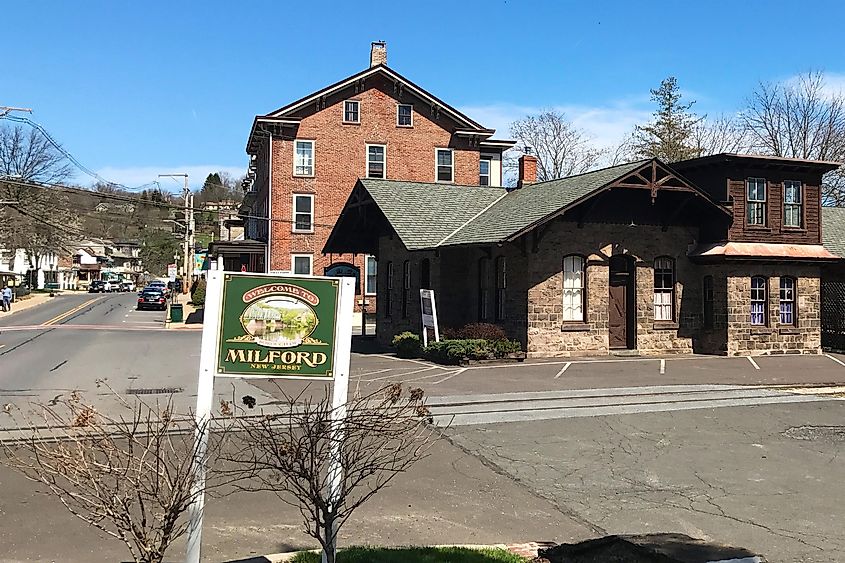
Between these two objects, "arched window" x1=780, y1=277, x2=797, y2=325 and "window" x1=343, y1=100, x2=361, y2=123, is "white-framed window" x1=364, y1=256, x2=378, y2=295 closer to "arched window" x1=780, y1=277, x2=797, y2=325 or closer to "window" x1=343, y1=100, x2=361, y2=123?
"window" x1=343, y1=100, x2=361, y2=123

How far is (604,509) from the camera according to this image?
832 cm

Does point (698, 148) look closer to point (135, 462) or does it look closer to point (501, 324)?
point (501, 324)

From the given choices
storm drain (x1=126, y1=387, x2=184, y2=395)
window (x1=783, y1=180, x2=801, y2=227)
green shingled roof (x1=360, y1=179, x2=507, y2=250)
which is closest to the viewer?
storm drain (x1=126, y1=387, x2=184, y2=395)

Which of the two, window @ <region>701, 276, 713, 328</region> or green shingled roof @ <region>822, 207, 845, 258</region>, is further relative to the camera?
green shingled roof @ <region>822, 207, 845, 258</region>

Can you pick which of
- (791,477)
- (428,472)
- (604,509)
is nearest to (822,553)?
(604,509)

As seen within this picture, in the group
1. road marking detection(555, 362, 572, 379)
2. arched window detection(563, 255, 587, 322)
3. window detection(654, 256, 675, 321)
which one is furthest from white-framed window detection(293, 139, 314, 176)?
road marking detection(555, 362, 572, 379)

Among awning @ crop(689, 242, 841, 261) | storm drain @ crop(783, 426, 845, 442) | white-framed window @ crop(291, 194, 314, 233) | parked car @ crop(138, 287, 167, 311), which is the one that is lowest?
storm drain @ crop(783, 426, 845, 442)

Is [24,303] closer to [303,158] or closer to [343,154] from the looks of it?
[303,158]

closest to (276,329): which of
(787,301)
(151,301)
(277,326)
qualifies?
(277,326)

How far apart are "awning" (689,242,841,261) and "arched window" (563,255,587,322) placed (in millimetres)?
3972

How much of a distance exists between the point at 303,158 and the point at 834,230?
2615cm

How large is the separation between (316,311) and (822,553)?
182 inches

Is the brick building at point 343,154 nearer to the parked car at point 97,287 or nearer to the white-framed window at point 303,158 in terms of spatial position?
the white-framed window at point 303,158

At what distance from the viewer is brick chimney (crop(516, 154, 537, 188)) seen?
32375mm
